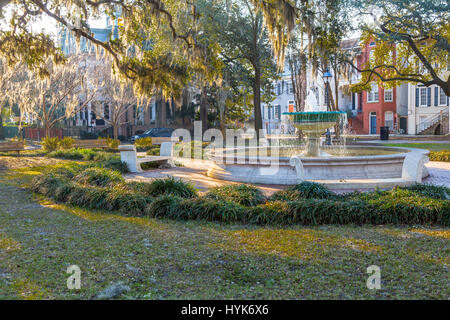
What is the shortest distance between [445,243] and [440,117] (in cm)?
3455

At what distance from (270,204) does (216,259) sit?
2.39 meters

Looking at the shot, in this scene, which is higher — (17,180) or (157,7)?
(157,7)

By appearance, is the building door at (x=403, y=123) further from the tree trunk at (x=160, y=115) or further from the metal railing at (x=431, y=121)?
the tree trunk at (x=160, y=115)

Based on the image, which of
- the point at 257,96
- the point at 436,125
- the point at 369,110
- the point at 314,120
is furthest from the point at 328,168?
the point at 369,110

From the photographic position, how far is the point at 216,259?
476 centimetres

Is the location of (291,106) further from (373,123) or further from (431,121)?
(431,121)

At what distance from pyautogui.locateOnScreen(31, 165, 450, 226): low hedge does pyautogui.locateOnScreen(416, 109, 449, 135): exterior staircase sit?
104 feet

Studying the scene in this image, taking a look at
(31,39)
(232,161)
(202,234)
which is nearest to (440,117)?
(232,161)

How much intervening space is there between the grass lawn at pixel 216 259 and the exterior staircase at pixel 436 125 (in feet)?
110

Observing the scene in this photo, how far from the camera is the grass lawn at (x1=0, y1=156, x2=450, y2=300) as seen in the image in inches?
151

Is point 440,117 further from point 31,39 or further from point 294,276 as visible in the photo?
point 294,276

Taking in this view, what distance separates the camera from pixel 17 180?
11.8m

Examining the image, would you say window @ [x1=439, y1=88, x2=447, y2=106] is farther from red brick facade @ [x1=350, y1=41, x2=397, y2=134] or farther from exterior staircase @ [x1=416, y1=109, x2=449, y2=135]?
red brick facade @ [x1=350, y1=41, x2=397, y2=134]

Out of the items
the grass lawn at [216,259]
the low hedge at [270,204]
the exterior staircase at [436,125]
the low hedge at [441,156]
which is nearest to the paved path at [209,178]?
the low hedge at [441,156]
